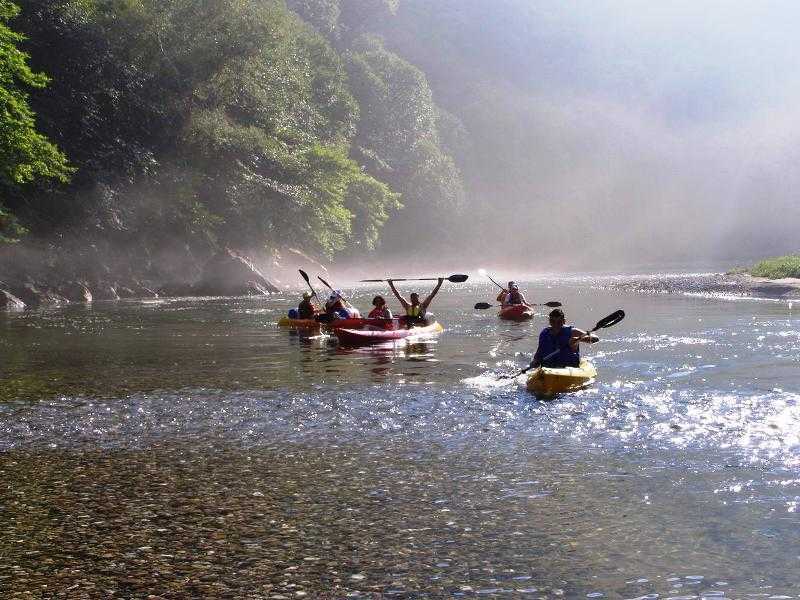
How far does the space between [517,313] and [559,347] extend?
45.3 feet

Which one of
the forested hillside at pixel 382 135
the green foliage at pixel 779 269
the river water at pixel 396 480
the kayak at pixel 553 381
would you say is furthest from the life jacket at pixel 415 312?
the green foliage at pixel 779 269

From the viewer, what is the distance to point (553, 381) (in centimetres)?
1366

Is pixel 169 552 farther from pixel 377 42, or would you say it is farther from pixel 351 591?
pixel 377 42

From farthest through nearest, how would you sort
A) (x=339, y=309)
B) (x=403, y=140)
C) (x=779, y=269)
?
(x=403, y=140)
(x=779, y=269)
(x=339, y=309)

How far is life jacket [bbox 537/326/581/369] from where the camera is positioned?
14.8 meters

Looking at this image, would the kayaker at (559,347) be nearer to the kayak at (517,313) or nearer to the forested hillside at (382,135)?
the kayak at (517,313)

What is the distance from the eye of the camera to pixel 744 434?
34.6ft

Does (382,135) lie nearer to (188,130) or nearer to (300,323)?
(188,130)

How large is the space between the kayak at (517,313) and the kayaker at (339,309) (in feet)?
19.2

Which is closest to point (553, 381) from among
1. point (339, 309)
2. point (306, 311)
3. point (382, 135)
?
point (339, 309)

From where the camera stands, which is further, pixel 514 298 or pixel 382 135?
pixel 382 135

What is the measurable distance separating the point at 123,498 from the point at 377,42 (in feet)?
281

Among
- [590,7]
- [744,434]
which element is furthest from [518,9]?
[744,434]

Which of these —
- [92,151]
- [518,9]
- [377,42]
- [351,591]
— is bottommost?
[351,591]
